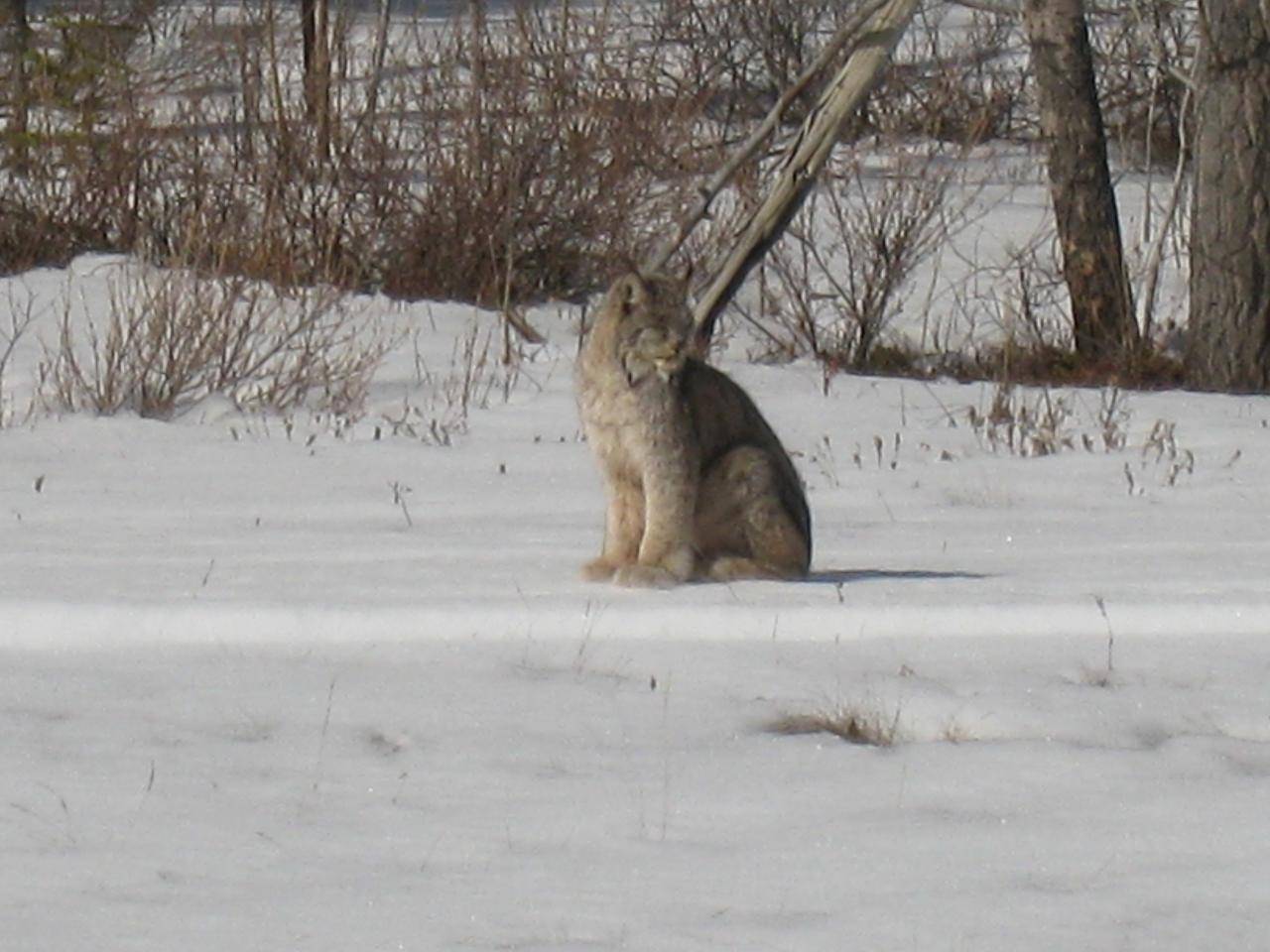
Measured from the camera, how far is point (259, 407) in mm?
10469

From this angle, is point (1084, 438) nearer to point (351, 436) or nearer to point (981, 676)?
point (351, 436)

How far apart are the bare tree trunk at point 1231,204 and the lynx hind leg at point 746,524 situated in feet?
22.6

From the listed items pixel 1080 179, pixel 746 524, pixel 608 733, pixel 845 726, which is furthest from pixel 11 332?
pixel 845 726

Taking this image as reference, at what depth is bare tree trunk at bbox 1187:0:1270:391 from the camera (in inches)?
472

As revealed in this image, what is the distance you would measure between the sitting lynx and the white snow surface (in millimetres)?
145

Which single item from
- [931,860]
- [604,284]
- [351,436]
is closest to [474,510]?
[351,436]

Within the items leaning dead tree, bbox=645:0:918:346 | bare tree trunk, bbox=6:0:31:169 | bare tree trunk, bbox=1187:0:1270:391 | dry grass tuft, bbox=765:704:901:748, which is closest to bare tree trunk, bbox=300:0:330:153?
bare tree trunk, bbox=6:0:31:169

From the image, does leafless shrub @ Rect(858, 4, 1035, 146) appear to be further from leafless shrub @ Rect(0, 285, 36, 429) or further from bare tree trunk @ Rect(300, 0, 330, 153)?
leafless shrub @ Rect(0, 285, 36, 429)

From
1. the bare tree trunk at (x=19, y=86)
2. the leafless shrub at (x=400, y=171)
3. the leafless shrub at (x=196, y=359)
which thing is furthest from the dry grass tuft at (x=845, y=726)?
the bare tree trunk at (x=19, y=86)

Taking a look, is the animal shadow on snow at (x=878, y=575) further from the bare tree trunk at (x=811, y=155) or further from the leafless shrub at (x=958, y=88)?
the leafless shrub at (x=958, y=88)

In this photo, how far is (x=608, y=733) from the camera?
4.46 metres

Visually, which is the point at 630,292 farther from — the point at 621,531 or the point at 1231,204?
the point at 1231,204

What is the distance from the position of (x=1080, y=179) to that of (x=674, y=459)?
27.5ft

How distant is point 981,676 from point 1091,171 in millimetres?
9050
